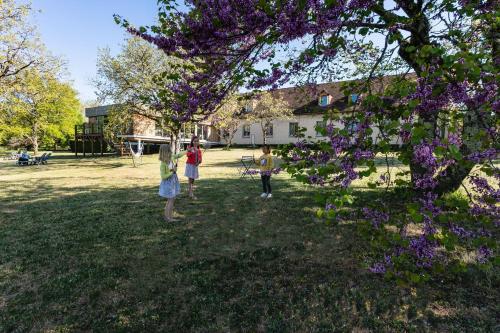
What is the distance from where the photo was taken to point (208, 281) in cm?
517

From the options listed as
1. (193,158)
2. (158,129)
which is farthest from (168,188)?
(158,129)

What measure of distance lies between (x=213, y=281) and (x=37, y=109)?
39.2m

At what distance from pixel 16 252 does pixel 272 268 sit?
18.1ft

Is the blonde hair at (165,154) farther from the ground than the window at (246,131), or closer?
closer

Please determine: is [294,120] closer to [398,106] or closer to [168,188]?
[168,188]

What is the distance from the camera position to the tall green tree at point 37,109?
878 inches

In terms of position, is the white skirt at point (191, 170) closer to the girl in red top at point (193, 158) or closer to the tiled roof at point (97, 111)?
the girl in red top at point (193, 158)

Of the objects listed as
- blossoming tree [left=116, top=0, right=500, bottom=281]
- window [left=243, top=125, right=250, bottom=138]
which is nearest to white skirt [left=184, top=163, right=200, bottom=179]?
blossoming tree [left=116, top=0, right=500, bottom=281]

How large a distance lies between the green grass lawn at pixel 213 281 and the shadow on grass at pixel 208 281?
2 centimetres

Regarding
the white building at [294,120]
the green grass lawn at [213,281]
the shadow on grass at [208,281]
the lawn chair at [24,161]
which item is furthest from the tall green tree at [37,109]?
the white building at [294,120]

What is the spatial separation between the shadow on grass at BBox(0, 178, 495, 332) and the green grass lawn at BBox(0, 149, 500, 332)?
0.07 ft

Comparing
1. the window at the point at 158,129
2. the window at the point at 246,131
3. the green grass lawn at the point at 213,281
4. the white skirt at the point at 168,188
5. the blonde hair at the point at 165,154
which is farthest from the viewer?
the window at the point at 246,131

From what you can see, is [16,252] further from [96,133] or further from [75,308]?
[96,133]

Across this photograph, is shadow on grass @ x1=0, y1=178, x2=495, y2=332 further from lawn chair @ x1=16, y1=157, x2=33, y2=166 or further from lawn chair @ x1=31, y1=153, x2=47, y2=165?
lawn chair @ x1=16, y1=157, x2=33, y2=166
